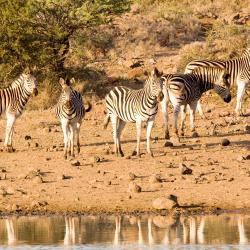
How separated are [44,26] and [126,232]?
16.2 m

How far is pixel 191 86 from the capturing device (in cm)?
2144

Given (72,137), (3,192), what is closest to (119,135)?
(72,137)

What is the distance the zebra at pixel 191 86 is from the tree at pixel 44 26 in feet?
21.4

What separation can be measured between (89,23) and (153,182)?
13361 mm

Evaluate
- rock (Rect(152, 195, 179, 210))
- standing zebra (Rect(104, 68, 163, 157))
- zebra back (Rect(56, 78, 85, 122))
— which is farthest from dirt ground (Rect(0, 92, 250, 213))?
zebra back (Rect(56, 78, 85, 122))

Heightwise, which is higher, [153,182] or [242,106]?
[242,106]

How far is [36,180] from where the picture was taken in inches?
648

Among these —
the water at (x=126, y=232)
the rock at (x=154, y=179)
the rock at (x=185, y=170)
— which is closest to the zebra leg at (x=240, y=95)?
the rock at (x=185, y=170)

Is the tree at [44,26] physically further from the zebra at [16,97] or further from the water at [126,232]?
the water at [126,232]

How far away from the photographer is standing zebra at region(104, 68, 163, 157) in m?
18.5

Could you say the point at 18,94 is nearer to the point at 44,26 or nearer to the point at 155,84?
the point at 155,84

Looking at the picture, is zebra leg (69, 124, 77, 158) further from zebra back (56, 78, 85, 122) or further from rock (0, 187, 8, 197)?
rock (0, 187, 8, 197)

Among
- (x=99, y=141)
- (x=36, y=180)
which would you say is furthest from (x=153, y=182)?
(x=99, y=141)

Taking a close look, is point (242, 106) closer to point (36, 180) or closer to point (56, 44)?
point (56, 44)
